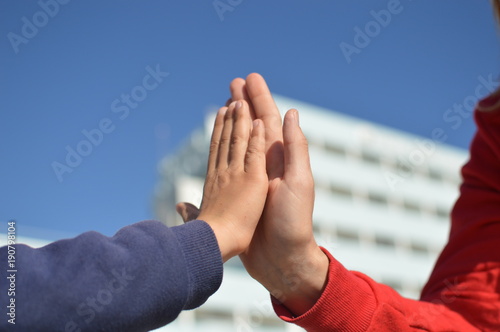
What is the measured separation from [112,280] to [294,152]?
0.50 m

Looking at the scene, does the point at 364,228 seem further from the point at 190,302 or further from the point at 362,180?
the point at 190,302

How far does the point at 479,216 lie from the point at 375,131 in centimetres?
3201

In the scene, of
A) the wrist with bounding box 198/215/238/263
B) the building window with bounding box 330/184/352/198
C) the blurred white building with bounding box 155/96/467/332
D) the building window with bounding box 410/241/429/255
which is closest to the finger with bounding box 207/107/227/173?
the wrist with bounding box 198/215/238/263

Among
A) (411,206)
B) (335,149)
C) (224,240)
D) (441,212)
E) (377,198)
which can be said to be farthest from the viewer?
(441,212)

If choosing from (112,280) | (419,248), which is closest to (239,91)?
(112,280)

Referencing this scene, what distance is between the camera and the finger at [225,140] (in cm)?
133

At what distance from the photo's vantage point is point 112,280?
2.96 ft

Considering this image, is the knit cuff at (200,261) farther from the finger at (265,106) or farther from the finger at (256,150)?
the finger at (265,106)

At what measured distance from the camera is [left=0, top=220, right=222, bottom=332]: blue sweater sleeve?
0.85 m

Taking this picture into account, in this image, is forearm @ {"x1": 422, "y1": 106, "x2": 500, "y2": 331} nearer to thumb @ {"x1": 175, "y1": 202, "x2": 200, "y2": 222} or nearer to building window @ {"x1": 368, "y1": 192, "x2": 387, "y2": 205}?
thumb @ {"x1": 175, "y1": 202, "x2": 200, "y2": 222}

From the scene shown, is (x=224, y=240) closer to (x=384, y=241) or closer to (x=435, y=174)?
(x=384, y=241)

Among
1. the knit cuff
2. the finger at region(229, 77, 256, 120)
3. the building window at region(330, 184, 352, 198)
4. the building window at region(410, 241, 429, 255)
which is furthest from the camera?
the building window at region(410, 241, 429, 255)

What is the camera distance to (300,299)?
1215 mm

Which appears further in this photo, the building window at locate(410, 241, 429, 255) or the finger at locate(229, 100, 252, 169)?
the building window at locate(410, 241, 429, 255)
